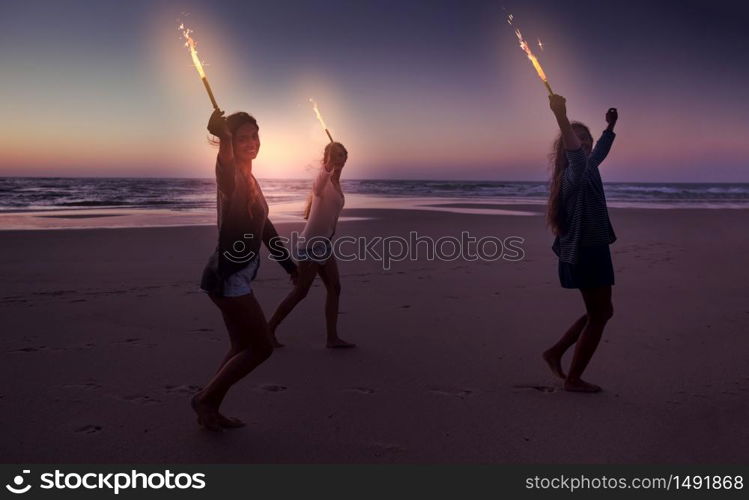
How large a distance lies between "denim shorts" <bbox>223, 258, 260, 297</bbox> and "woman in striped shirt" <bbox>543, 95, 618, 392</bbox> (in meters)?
2.17

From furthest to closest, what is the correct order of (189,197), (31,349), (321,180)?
(189,197), (321,180), (31,349)

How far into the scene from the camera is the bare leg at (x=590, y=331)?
4.00 m

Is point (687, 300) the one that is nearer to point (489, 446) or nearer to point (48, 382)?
point (489, 446)

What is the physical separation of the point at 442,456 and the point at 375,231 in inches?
487

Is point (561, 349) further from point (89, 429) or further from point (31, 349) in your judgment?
point (31, 349)

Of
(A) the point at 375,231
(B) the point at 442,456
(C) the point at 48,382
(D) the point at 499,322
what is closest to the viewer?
(B) the point at 442,456

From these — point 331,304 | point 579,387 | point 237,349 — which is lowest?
point 579,387

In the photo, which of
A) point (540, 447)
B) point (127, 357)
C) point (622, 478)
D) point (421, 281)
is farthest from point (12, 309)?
point (622, 478)

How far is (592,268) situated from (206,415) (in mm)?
2715

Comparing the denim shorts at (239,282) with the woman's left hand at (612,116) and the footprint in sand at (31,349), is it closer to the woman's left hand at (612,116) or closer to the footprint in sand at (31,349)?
the woman's left hand at (612,116)

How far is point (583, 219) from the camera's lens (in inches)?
154

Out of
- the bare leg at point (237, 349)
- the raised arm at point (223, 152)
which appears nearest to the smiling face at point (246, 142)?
the raised arm at point (223, 152)

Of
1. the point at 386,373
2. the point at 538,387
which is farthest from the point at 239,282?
the point at 538,387

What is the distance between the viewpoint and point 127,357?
495 cm
